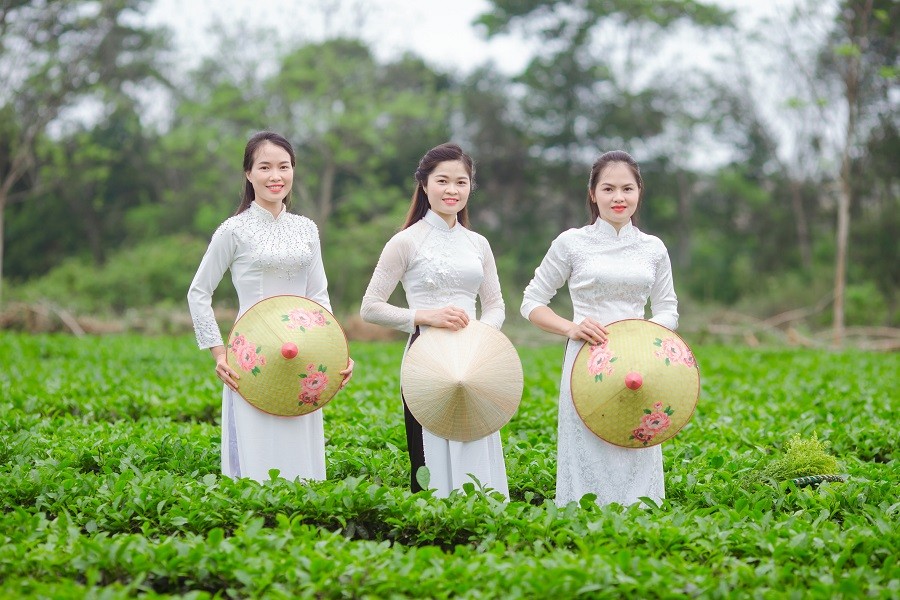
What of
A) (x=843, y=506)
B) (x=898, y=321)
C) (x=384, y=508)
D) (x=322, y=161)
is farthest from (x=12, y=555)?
(x=322, y=161)

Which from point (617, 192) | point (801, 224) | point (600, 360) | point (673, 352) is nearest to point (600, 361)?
point (600, 360)

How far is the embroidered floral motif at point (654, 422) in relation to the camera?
3.91m

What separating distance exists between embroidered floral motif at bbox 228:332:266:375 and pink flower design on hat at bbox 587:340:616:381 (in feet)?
4.72

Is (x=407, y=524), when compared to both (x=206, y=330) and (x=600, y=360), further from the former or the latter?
(x=206, y=330)

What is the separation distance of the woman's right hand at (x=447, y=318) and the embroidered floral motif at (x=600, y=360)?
557 millimetres

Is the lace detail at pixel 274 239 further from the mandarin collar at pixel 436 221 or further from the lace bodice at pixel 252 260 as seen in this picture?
the mandarin collar at pixel 436 221

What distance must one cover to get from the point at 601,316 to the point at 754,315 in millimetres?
17430

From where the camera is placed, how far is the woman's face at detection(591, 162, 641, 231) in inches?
164

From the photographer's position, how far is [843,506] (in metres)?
4.36

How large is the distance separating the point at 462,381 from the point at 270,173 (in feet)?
4.51

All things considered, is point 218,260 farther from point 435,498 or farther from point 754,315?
point 754,315

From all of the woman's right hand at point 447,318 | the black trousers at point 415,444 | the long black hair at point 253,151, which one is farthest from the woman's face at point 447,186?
the black trousers at point 415,444

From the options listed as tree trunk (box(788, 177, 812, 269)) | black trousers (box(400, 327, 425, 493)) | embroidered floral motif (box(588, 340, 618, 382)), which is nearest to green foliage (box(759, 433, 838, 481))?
embroidered floral motif (box(588, 340, 618, 382))

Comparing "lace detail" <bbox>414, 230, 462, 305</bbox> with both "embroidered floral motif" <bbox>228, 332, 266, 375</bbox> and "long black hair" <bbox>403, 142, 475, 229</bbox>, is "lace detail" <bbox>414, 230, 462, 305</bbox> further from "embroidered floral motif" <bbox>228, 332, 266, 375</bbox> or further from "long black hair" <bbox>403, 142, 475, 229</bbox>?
"embroidered floral motif" <bbox>228, 332, 266, 375</bbox>
